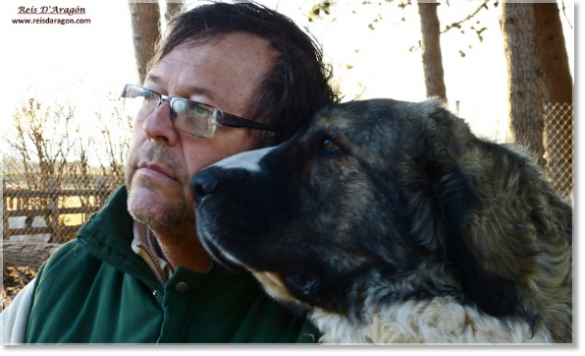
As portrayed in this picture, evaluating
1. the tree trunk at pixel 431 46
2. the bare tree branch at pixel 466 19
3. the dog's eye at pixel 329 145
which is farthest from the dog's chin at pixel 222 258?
the bare tree branch at pixel 466 19

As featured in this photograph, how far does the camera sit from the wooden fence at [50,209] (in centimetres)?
581

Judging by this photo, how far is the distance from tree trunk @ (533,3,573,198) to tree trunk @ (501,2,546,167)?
0.06 meters

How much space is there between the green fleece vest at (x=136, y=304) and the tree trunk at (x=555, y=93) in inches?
67.9

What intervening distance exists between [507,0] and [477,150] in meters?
2.13

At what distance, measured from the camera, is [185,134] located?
220cm

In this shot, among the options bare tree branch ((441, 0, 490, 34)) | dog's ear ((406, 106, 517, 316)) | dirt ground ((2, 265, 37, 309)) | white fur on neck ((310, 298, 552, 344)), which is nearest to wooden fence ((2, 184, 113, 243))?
dirt ground ((2, 265, 37, 309))

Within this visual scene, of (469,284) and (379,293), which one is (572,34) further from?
(379,293)

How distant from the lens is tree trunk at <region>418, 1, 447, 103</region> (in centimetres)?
311

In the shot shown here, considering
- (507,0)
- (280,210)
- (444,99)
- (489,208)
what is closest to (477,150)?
(489,208)

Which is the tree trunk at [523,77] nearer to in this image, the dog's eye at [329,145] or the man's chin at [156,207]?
the dog's eye at [329,145]

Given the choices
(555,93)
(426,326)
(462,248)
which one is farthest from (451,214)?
(555,93)

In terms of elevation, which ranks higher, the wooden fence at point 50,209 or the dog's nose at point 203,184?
the dog's nose at point 203,184

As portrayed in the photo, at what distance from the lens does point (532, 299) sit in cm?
179

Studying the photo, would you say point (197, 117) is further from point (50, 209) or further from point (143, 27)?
point (50, 209)
